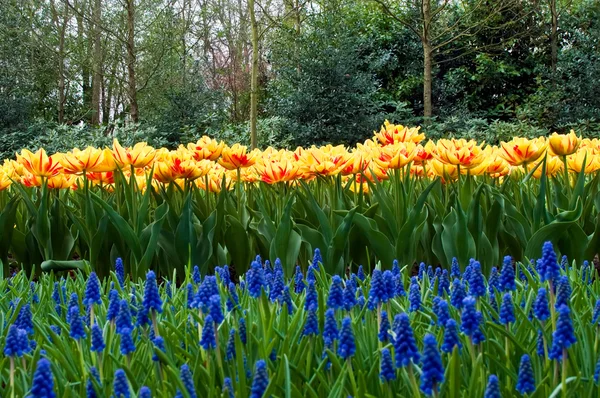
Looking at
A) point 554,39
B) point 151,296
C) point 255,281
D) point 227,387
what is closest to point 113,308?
point 151,296

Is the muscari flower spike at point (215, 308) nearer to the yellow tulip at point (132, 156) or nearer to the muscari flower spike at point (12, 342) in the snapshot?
the muscari flower spike at point (12, 342)

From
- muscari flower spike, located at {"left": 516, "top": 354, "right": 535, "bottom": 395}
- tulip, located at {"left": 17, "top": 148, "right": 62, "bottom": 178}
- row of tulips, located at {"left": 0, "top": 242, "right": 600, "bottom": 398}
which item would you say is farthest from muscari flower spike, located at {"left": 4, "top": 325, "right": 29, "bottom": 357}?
tulip, located at {"left": 17, "top": 148, "right": 62, "bottom": 178}

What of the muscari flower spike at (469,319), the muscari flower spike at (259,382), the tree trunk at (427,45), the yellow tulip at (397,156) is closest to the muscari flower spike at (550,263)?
the muscari flower spike at (469,319)

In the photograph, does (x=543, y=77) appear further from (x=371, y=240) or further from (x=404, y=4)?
(x=371, y=240)

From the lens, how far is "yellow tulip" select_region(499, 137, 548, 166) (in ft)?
8.12

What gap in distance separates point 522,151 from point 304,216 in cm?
97

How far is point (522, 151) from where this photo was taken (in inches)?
98.0

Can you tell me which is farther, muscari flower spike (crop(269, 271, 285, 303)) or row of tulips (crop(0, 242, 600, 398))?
muscari flower spike (crop(269, 271, 285, 303))

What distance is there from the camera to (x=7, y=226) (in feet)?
8.37

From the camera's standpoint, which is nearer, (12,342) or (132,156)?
(12,342)

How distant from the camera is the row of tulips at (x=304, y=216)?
2230mm

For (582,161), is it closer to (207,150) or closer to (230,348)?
(207,150)

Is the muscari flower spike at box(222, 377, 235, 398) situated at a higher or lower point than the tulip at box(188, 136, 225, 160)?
lower

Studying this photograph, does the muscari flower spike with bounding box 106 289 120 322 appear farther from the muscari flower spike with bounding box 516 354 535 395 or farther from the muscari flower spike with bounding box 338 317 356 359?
the muscari flower spike with bounding box 516 354 535 395
